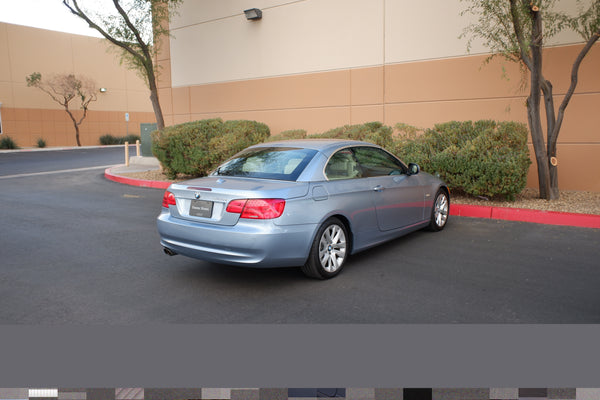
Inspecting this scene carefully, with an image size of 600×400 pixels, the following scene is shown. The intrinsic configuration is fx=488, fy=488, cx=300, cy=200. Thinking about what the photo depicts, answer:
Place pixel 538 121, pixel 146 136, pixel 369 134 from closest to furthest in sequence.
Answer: pixel 538 121, pixel 369 134, pixel 146 136

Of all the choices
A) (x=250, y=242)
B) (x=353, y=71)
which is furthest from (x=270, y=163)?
(x=353, y=71)

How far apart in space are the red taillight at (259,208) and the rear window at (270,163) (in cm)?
55

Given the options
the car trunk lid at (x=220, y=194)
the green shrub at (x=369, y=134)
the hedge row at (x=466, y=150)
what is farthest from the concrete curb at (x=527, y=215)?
the car trunk lid at (x=220, y=194)

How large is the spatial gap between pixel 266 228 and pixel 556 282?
3.08m

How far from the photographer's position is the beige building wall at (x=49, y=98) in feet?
109

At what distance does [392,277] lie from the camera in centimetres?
532

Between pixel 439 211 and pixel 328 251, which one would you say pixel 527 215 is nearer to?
pixel 439 211

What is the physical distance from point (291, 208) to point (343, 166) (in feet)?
4.07

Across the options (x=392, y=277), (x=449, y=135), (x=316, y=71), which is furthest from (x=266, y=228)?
(x=316, y=71)

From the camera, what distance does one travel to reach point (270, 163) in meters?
5.67

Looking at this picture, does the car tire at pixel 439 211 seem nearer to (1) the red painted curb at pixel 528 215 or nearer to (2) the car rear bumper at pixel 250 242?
(1) the red painted curb at pixel 528 215

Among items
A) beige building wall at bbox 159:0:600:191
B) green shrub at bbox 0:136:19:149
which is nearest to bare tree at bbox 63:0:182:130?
beige building wall at bbox 159:0:600:191

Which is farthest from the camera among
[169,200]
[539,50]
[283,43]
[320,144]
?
[283,43]

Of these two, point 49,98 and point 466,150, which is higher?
point 49,98
